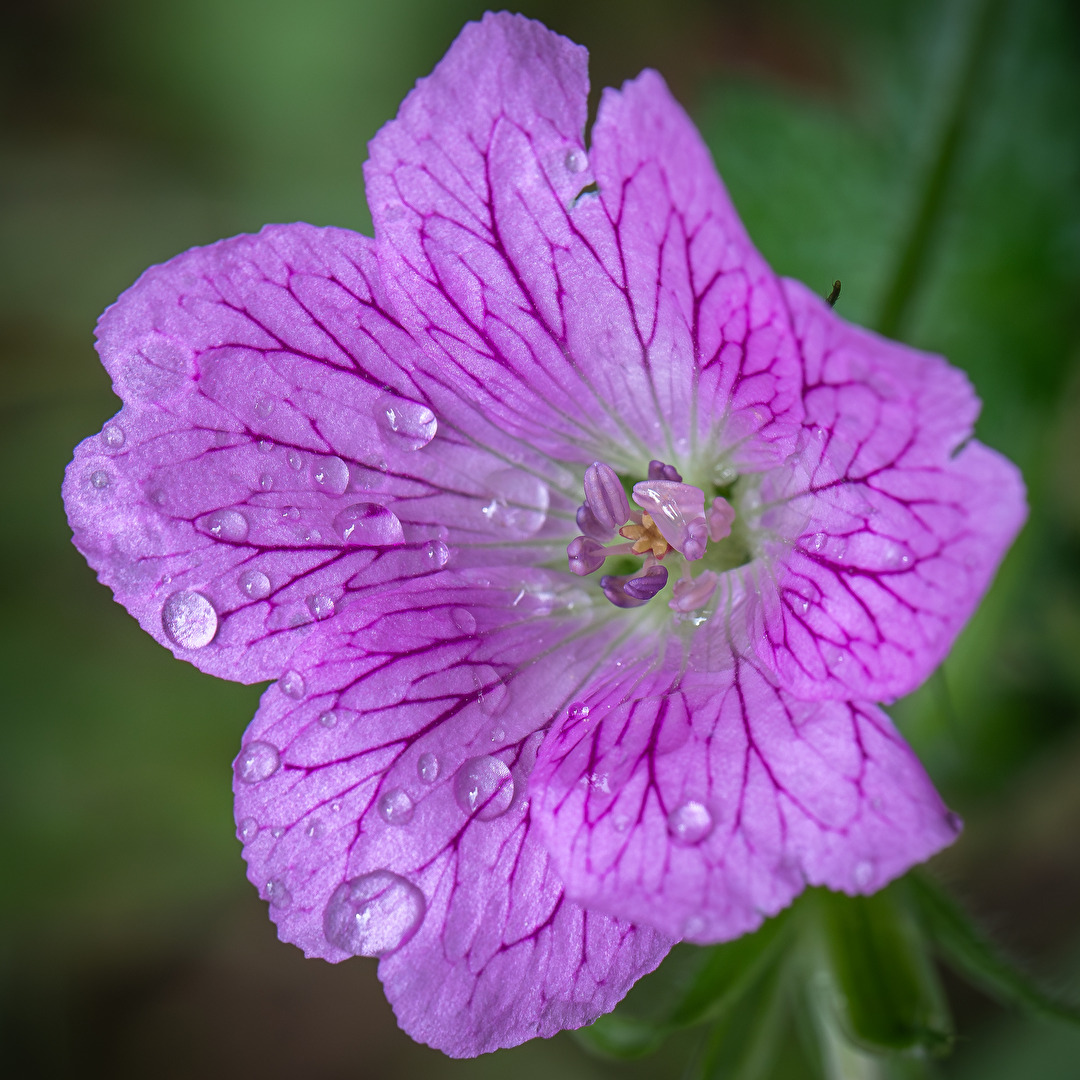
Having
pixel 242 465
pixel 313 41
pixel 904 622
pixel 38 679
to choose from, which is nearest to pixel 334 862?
pixel 242 465

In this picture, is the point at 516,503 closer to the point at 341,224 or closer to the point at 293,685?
the point at 293,685

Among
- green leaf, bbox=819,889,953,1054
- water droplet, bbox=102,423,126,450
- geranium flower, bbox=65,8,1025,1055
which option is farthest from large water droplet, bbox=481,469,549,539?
green leaf, bbox=819,889,953,1054

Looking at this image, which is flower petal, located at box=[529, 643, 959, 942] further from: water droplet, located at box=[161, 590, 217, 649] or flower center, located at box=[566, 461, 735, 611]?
water droplet, located at box=[161, 590, 217, 649]

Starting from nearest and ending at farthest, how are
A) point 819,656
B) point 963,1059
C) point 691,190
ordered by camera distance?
1. point 691,190
2. point 819,656
3. point 963,1059

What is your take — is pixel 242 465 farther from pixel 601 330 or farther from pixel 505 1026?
pixel 505 1026

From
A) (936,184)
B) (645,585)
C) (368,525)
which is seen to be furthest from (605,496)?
(936,184)

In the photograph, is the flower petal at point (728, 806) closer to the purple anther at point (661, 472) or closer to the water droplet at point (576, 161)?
the purple anther at point (661, 472)

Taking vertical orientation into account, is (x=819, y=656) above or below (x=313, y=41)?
below

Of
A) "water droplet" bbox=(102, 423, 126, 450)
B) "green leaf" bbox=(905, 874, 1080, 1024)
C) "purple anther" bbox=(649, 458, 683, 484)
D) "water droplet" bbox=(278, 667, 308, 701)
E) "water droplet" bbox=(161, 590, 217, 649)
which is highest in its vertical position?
"purple anther" bbox=(649, 458, 683, 484)
